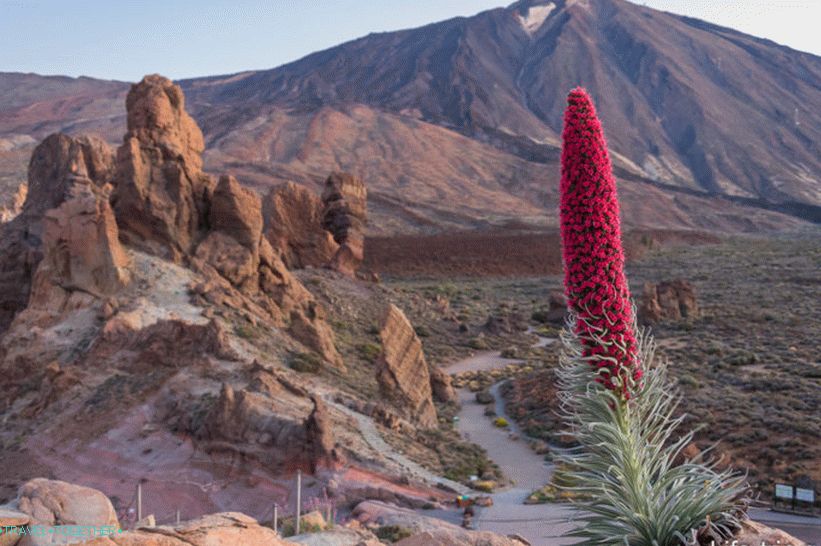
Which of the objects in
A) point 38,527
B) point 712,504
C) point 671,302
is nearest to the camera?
point 712,504

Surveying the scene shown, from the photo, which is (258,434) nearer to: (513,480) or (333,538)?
(333,538)

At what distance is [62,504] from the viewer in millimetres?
7039

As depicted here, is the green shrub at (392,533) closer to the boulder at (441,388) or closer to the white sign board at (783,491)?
the white sign board at (783,491)

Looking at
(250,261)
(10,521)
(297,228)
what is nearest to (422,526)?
(10,521)

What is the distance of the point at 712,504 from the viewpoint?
3.38 metres

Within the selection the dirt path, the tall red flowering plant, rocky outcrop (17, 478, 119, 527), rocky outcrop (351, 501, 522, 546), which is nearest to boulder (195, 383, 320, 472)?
rocky outcrop (351, 501, 522, 546)

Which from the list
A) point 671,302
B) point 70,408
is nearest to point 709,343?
point 671,302

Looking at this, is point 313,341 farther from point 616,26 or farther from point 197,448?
point 616,26

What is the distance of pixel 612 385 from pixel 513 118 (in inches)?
5837

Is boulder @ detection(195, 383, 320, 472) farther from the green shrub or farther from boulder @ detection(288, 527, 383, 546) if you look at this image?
boulder @ detection(288, 527, 383, 546)

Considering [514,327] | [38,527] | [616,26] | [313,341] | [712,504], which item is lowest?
[514,327]

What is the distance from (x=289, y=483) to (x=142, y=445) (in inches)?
129

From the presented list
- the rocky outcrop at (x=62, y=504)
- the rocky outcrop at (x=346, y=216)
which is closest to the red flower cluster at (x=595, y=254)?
the rocky outcrop at (x=62, y=504)

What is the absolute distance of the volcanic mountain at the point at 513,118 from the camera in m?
103
